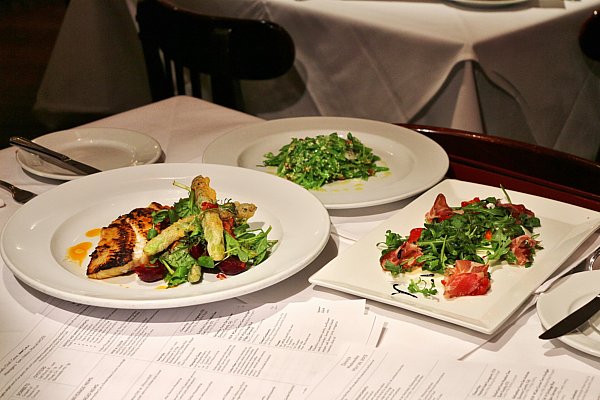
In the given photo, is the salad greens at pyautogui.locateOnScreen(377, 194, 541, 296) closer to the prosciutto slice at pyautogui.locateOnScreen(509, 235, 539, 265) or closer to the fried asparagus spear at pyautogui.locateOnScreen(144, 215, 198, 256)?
the prosciutto slice at pyautogui.locateOnScreen(509, 235, 539, 265)

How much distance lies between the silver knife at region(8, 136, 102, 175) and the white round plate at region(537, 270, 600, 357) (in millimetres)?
882

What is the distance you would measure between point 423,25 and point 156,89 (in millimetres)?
1240

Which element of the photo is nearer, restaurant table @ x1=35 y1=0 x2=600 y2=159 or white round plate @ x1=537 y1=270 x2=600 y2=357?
white round plate @ x1=537 y1=270 x2=600 y2=357

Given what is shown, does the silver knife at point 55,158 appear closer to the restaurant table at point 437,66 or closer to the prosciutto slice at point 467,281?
the prosciutto slice at point 467,281

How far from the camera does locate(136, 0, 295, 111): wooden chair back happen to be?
7.61ft

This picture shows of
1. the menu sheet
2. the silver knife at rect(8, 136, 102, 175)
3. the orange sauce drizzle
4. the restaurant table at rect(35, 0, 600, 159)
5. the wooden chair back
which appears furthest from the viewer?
the wooden chair back

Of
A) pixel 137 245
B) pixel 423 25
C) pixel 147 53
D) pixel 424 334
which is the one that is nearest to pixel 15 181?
pixel 137 245

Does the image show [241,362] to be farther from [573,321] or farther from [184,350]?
[573,321]

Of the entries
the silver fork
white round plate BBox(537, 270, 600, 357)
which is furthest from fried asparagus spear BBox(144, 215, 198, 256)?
white round plate BBox(537, 270, 600, 357)

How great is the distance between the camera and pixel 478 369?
878 millimetres

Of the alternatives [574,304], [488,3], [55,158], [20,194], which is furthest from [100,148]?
[488,3]

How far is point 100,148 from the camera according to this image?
1604 mm

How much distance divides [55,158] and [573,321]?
3.27 ft

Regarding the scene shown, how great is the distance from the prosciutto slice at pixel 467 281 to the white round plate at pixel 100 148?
2.40 feet
